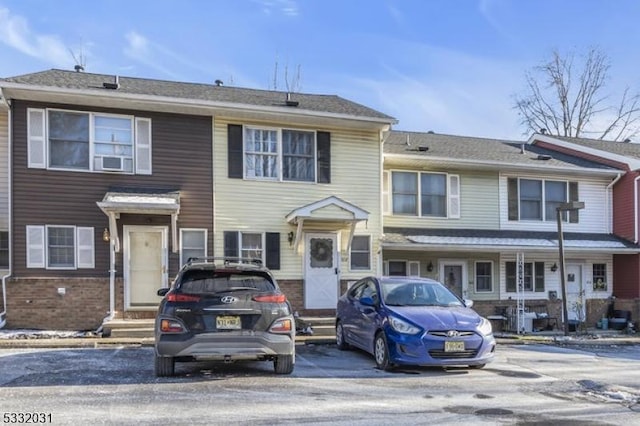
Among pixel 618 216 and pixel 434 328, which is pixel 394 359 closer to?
pixel 434 328

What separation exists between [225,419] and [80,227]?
8845 millimetres

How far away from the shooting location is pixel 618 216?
18.9m

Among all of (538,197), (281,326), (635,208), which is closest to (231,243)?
(281,326)

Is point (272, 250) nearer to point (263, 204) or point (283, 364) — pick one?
point (263, 204)

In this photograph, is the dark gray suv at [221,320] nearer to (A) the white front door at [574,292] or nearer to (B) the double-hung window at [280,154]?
(B) the double-hung window at [280,154]

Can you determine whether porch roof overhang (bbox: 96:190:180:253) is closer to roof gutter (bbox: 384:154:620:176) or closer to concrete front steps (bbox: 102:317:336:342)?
concrete front steps (bbox: 102:317:336:342)

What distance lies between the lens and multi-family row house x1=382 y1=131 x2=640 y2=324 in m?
16.7

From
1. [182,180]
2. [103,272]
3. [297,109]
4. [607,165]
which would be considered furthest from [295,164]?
[607,165]

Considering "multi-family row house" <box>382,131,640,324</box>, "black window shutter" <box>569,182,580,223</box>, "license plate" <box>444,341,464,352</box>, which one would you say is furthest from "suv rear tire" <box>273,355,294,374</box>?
"black window shutter" <box>569,182,580,223</box>

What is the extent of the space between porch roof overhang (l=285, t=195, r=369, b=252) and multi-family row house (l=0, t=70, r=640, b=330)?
0.12 ft

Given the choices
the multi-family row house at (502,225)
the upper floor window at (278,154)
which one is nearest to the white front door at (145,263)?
the upper floor window at (278,154)

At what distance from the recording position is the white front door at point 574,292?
58.7 feet

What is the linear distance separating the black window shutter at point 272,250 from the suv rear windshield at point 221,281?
6.61 meters

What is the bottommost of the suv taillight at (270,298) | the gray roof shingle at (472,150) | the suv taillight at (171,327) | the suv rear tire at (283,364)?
the suv rear tire at (283,364)
